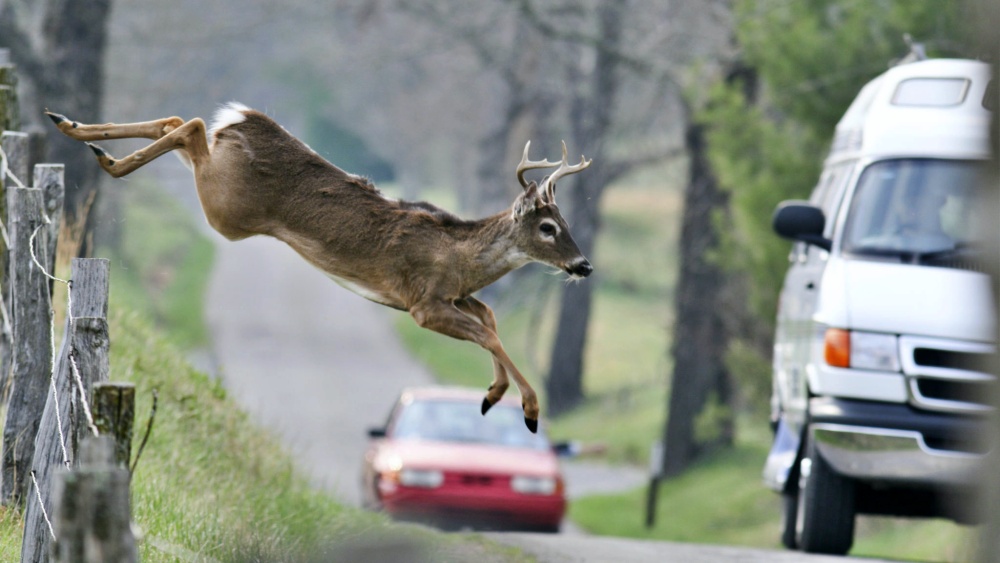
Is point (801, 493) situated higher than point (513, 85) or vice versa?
point (513, 85)

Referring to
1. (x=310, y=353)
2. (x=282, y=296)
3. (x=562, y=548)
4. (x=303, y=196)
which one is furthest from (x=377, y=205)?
(x=282, y=296)

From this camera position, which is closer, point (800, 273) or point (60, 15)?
point (800, 273)

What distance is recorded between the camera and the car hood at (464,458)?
1341 cm

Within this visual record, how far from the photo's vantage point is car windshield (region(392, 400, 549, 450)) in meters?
14.2

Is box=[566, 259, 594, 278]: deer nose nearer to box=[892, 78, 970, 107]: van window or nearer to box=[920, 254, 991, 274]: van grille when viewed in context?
→ box=[920, 254, 991, 274]: van grille

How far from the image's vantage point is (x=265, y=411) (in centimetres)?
2350

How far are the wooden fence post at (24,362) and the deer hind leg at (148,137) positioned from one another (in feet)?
4.08

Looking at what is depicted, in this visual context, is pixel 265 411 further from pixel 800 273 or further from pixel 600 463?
pixel 800 273

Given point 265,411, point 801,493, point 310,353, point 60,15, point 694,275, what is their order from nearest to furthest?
1. point 801,493
2. point 60,15
3. point 694,275
4. point 265,411
5. point 310,353

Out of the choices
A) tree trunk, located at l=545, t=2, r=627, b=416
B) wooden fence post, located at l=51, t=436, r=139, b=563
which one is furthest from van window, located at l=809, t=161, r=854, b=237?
tree trunk, located at l=545, t=2, r=627, b=416

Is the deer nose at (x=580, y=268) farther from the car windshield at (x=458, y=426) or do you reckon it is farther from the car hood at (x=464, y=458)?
the car windshield at (x=458, y=426)

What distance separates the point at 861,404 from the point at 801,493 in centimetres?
136

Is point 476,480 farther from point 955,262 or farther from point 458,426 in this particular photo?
point 955,262

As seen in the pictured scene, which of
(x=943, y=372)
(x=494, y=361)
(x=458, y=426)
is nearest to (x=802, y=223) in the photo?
(x=943, y=372)
